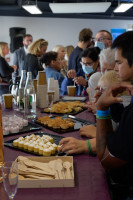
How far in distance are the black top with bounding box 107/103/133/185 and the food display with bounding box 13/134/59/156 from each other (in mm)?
344

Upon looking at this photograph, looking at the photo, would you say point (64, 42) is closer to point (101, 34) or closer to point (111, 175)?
point (101, 34)

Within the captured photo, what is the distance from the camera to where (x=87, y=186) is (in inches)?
40.4

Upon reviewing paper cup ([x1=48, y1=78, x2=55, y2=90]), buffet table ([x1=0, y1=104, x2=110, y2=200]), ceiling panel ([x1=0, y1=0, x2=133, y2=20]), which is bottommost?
buffet table ([x1=0, y1=104, x2=110, y2=200])

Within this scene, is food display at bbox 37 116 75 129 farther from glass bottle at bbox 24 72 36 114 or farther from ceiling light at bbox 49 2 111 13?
ceiling light at bbox 49 2 111 13

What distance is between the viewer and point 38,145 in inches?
53.7

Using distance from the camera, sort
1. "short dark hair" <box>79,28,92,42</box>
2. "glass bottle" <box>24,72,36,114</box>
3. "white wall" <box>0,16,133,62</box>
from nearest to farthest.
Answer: "glass bottle" <box>24,72,36,114</box> < "short dark hair" <box>79,28,92,42</box> < "white wall" <box>0,16,133,62</box>

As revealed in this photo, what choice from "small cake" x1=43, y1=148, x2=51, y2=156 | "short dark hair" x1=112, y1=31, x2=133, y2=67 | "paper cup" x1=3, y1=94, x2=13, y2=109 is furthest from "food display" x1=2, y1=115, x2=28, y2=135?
"short dark hair" x1=112, y1=31, x2=133, y2=67

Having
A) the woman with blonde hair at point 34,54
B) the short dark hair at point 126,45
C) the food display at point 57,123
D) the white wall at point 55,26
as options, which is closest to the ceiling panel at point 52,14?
the white wall at point 55,26

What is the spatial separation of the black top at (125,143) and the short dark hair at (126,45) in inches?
13.4

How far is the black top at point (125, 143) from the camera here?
101 cm

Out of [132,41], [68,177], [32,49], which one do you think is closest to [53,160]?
[68,177]

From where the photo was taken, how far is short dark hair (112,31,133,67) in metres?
1.29

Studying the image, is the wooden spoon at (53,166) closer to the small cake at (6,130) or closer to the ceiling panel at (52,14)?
the small cake at (6,130)

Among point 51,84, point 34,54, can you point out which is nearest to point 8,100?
point 51,84
